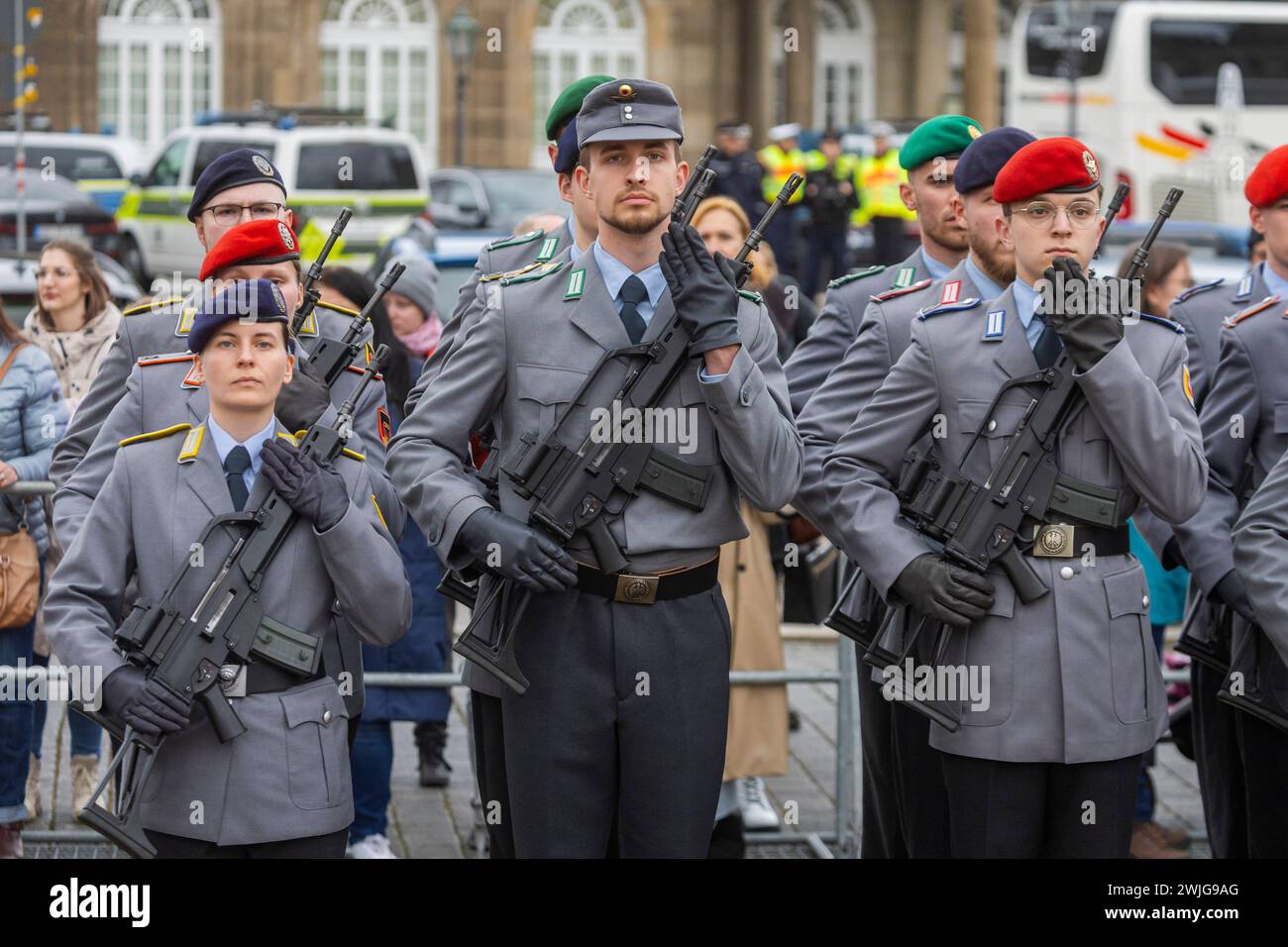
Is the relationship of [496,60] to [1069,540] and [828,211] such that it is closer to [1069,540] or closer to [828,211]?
[828,211]

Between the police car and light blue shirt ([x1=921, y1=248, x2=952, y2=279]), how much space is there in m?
16.5

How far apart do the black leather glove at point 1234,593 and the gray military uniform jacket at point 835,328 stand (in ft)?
4.32

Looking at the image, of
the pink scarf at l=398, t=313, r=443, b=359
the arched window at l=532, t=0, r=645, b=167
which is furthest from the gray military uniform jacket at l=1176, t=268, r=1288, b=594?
the arched window at l=532, t=0, r=645, b=167

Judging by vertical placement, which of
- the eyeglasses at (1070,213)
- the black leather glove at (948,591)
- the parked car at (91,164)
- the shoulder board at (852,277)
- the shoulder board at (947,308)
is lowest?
the black leather glove at (948,591)

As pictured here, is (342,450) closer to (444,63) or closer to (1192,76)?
(1192,76)

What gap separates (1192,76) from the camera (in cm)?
2723

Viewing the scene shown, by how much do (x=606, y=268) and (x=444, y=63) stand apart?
34278 millimetres

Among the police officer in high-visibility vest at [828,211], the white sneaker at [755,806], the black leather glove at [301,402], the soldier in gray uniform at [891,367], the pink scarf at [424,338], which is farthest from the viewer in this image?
the police officer in high-visibility vest at [828,211]

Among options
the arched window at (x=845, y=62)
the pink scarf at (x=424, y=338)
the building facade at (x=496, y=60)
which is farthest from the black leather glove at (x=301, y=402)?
the arched window at (x=845, y=62)

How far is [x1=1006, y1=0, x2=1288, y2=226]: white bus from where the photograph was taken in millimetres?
27078

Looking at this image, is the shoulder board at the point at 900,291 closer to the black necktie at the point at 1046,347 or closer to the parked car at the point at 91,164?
the black necktie at the point at 1046,347

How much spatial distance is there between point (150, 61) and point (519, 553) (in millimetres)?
34803

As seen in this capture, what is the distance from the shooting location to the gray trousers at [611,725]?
454cm

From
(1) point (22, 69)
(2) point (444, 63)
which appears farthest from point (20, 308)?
(2) point (444, 63)
